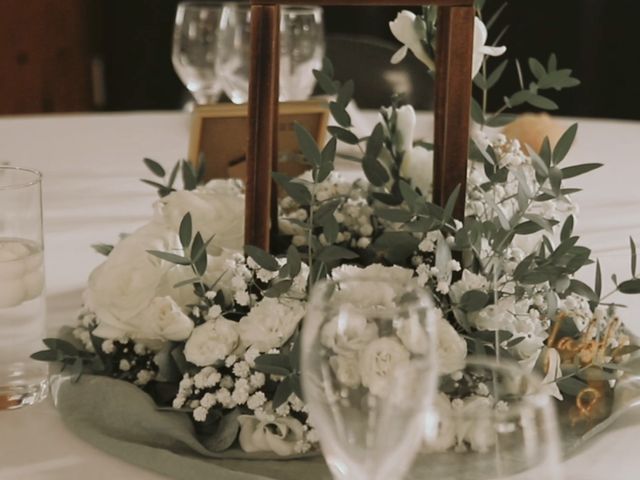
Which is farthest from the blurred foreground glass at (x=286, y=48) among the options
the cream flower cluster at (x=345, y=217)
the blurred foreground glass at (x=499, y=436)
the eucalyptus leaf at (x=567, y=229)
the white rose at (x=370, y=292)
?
the blurred foreground glass at (x=499, y=436)

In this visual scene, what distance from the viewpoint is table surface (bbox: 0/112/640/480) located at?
3.00 ft

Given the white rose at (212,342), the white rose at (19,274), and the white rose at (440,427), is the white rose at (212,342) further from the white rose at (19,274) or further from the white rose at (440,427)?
the white rose at (440,427)

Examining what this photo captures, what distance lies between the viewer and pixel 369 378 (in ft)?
2.13

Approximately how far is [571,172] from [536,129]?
2.60 feet

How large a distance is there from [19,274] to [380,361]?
1.57 ft

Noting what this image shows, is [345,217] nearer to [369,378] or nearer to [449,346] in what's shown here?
[449,346]

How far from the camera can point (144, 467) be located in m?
0.90

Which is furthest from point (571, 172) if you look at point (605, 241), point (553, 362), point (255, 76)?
point (605, 241)

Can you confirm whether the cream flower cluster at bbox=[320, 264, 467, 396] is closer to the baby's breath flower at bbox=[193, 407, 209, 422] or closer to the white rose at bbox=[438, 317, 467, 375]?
the white rose at bbox=[438, 317, 467, 375]

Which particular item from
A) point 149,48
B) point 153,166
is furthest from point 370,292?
point 149,48

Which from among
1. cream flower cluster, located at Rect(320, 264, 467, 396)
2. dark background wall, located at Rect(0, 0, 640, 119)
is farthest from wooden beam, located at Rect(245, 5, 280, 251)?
dark background wall, located at Rect(0, 0, 640, 119)

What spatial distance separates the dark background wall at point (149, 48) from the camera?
3.79m

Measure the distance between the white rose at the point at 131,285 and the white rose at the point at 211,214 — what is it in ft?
0.17

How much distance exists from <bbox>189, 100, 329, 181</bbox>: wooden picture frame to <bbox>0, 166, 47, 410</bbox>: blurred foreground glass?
1.61 feet
